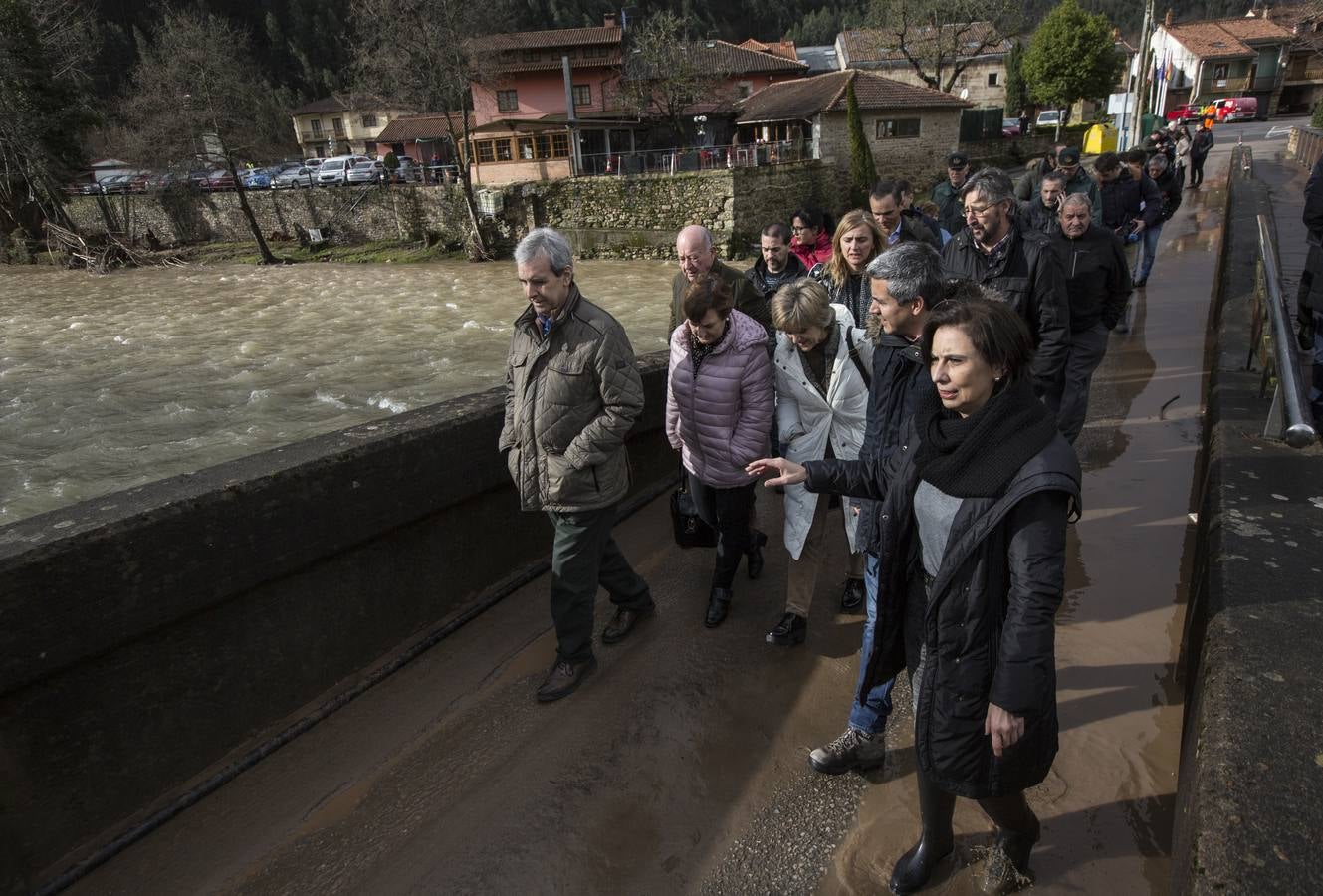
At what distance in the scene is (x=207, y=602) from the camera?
109 inches

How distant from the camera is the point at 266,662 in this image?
9.98 ft

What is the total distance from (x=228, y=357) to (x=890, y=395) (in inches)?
665

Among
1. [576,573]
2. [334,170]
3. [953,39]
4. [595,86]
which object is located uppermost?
[953,39]

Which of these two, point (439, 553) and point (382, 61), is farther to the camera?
point (382, 61)

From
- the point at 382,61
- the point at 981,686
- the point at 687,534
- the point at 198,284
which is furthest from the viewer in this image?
the point at 382,61

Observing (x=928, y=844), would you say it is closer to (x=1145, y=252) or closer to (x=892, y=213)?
(x=892, y=213)

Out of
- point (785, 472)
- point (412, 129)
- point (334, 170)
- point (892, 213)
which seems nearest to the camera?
point (785, 472)

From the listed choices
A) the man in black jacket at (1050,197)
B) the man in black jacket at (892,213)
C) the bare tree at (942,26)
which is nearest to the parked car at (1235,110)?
the bare tree at (942,26)

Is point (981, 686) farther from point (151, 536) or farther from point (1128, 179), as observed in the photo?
point (1128, 179)

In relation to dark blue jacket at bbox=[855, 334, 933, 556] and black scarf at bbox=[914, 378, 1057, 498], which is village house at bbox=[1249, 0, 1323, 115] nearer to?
dark blue jacket at bbox=[855, 334, 933, 556]

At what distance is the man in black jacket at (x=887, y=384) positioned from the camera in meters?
2.54

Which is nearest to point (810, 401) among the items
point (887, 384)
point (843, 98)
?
point (887, 384)

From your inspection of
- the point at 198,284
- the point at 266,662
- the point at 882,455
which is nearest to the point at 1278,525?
the point at 882,455

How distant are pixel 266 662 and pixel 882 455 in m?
2.41
